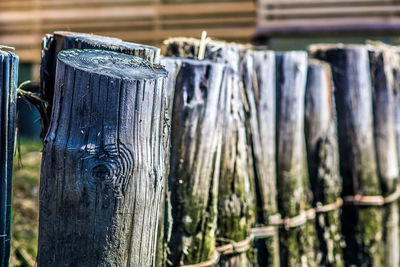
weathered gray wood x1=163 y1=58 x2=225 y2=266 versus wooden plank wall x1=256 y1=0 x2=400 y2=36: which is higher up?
wooden plank wall x1=256 y1=0 x2=400 y2=36

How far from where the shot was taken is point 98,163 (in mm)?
1670

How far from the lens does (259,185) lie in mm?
2971

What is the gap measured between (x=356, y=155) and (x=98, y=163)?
2.37m

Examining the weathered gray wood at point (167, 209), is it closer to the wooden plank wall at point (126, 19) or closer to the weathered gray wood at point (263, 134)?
the weathered gray wood at point (263, 134)

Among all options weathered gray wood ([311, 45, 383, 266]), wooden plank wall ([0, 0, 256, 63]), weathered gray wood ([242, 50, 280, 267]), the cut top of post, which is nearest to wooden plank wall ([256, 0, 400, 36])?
wooden plank wall ([0, 0, 256, 63])

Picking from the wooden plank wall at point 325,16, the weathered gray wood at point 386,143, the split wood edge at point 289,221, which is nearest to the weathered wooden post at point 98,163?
the split wood edge at point 289,221

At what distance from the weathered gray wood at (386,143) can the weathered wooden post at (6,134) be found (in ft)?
8.67

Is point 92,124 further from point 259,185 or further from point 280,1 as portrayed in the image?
point 280,1

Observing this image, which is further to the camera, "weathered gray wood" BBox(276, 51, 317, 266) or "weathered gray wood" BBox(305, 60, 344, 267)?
"weathered gray wood" BBox(305, 60, 344, 267)

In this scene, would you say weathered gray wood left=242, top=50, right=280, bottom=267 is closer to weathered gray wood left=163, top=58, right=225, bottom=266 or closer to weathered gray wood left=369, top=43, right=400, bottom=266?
weathered gray wood left=163, top=58, right=225, bottom=266

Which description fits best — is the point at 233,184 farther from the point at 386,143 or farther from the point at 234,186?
the point at 386,143

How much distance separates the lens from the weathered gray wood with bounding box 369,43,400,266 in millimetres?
3742

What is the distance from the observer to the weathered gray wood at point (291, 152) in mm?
3166

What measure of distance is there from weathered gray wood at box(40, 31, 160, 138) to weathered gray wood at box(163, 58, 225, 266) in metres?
0.35
